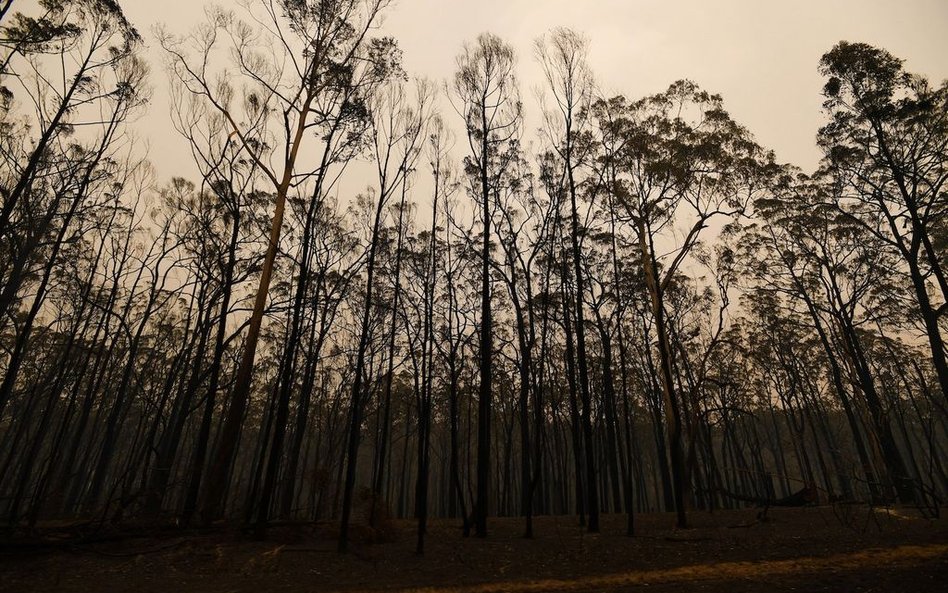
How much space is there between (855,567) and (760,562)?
126 centimetres

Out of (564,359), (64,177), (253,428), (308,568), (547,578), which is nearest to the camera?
(547,578)

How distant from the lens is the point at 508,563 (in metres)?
8.17

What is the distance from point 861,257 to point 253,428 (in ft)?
146

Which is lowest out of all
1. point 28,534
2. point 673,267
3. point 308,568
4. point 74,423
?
point 308,568

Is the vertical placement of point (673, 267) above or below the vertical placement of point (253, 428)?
above

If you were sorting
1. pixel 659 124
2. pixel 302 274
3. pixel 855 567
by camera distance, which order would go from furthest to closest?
1. pixel 659 124
2. pixel 302 274
3. pixel 855 567

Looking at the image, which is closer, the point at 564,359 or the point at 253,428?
the point at 564,359

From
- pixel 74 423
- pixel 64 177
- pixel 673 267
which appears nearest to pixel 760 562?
pixel 673 267

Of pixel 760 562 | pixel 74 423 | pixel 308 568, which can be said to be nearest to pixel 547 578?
pixel 760 562

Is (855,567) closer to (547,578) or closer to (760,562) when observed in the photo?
(760,562)

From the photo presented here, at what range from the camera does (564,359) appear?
26109mm

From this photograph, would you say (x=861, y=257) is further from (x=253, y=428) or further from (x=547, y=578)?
(x=253, y=428)

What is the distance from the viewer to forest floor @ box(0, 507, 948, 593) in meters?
6.28

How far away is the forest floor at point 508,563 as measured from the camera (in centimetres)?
628
